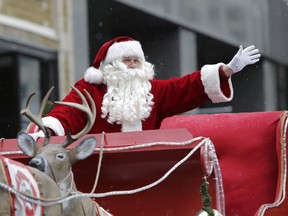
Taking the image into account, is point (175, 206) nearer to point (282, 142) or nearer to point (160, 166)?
point (160, 166)

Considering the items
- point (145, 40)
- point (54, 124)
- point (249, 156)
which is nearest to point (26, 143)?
point (54, 124)

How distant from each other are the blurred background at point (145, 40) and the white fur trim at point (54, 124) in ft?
16.3

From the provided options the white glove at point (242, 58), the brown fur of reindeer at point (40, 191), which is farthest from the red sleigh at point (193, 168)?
the brown fur of reindeer at point (40, 191)

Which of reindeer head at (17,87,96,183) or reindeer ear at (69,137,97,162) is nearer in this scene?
reindeer head at (17,87,96,183)

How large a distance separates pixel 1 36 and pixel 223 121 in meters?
4.71

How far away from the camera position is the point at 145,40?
39.4 feet

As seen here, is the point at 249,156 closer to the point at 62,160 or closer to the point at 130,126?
the point at 130,126

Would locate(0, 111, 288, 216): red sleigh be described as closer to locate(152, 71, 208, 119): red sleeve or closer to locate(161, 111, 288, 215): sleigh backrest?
locate(161, 111, 288, 215): sleigh backrest

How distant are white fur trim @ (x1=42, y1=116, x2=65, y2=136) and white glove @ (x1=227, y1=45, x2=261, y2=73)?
1024 millimetres

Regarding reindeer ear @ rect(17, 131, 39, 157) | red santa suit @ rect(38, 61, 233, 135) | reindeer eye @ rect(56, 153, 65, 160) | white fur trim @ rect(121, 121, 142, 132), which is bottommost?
reindeer eye @ rect(56, 153, 65, 160)

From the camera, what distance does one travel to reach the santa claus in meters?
4.96

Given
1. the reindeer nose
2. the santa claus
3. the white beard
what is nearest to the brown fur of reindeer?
the reindeer nose

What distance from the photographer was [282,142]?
5031 mm

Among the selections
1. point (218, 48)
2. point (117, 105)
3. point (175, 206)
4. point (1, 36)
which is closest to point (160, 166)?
point (175, 206)
